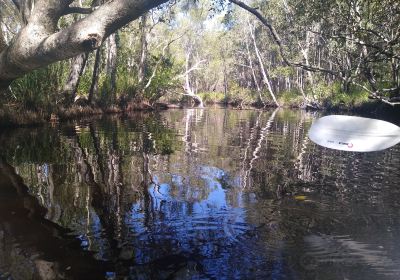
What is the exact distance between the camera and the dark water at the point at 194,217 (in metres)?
2.51

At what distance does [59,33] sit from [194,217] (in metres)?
1.92

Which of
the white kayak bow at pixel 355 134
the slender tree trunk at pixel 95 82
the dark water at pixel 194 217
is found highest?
the slender tree trunk at pixel 95 82

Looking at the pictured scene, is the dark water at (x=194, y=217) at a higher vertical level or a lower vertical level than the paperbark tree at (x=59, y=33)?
lower

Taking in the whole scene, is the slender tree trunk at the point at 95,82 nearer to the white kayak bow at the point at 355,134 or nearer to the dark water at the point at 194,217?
the dark water at the point at 194,217

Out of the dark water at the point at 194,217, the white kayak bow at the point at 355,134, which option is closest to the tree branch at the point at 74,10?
the dark water at the point at 194,217

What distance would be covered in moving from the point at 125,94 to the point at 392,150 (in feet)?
44.8

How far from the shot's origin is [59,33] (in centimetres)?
319

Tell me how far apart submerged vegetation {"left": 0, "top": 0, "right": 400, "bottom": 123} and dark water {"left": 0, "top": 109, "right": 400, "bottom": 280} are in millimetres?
1349

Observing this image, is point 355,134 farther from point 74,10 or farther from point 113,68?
point 113,68

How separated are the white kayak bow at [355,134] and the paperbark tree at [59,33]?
1.68 meters

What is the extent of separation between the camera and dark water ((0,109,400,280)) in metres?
2.51

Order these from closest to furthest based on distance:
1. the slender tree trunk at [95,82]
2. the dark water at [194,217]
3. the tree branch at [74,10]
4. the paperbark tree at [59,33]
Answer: the dark water at [194,217] → the paperbark tree at [59,33] → the tree branch at [74,10] → the slender tree trunk at [95,82]

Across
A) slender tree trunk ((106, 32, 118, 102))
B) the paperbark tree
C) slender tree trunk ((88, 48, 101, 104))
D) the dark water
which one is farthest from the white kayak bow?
slender tree trunk ((106, 32, 118, 102))

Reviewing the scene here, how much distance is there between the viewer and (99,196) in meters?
3.94
